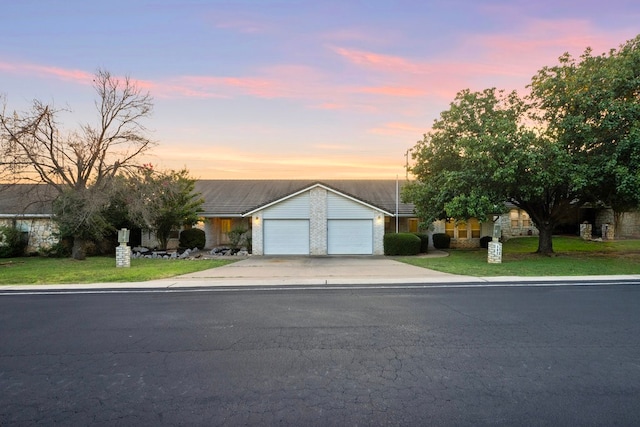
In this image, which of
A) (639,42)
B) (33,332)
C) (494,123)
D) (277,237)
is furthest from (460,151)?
(33,332)

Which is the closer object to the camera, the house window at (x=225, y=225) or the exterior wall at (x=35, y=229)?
the exterior wall at (x=35, y=229)

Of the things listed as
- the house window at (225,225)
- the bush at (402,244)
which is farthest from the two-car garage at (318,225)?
the house window at (225,225)

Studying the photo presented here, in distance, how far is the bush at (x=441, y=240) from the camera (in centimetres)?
2552

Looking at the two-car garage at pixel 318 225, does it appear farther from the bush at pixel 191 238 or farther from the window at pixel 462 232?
the window at pixel 462 232

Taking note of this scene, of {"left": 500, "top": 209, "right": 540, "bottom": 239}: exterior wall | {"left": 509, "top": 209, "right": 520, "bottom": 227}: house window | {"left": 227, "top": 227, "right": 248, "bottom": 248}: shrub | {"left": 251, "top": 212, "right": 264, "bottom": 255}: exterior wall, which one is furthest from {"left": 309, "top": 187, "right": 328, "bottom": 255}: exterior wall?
{"left": 509, "top": 209, "right": 520, "bottom": 227}: house window

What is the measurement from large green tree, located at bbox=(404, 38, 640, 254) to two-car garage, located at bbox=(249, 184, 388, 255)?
3947 mm

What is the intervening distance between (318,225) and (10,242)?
58.4 ft

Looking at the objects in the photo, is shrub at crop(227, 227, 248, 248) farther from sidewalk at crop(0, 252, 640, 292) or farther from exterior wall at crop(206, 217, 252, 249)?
sidewalk at crop(0, 252, 640, 292)

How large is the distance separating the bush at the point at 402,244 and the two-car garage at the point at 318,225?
0.58 metres

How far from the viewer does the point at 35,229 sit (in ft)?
71.9

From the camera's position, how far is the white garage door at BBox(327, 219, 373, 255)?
2177 centimetres

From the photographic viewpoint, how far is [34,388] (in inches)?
160

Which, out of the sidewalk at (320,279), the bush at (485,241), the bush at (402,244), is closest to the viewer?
the sidewalk at (320,279)

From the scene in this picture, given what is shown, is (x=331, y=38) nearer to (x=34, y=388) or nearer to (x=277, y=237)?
(x=277, y=237)
